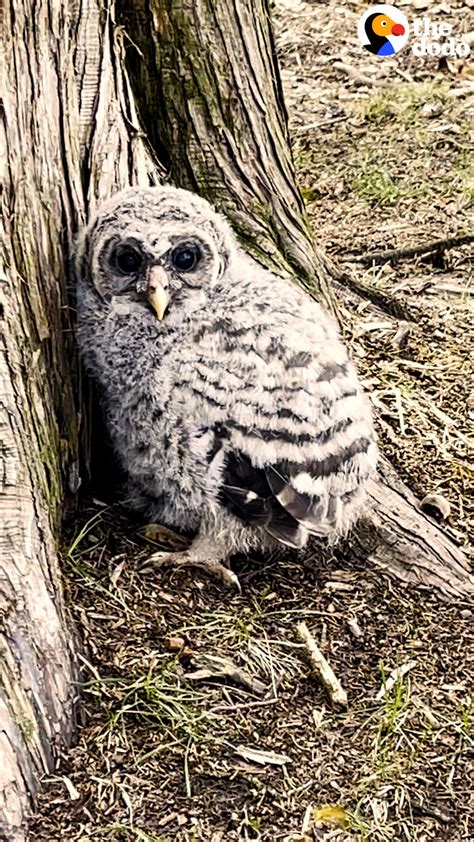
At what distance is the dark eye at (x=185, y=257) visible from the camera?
3807mm

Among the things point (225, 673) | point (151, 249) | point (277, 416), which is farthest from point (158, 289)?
point (225, 673)

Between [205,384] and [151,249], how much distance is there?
1.54ft

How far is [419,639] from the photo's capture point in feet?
13.0

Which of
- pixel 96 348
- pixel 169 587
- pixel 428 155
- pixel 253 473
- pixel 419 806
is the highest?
pixel 428 155

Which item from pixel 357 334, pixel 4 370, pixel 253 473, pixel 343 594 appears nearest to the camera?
pixel 4 370

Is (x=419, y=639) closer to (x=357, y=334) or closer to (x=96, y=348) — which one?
(x=96, y=348)

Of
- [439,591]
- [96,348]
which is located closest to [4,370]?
[96,348]

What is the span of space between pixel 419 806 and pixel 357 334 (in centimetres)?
270

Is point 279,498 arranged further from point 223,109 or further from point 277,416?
point 223,109

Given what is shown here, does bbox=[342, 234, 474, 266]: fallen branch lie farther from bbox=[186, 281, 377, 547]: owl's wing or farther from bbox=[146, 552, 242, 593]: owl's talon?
bbox=[146, 552, 242, 593]: owl's talon

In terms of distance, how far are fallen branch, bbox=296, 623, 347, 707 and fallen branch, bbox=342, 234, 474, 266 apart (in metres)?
3.20

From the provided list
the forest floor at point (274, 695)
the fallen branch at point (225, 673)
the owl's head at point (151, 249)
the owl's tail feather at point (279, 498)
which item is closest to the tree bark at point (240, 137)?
the forest floor at point (274, 695)

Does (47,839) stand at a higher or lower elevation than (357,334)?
lower

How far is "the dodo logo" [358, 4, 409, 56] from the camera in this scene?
9.16 m
